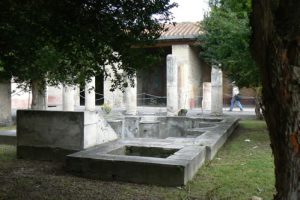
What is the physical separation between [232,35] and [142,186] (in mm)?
5945

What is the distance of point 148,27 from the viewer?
4883mm

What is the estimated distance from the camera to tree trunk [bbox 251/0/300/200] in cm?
246

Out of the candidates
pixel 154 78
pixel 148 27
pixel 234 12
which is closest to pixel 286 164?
pixel 148 27

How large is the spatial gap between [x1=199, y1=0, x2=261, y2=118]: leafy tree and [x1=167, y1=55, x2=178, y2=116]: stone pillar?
14.9 ft

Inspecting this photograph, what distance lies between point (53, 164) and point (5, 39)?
9.77ft

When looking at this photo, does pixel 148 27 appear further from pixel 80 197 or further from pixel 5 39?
pixel 80 197

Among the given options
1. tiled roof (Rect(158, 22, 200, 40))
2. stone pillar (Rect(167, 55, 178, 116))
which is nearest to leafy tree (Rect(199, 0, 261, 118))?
stone pillar (Rect(167, 55, 178, 116))

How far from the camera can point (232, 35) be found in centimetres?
1028

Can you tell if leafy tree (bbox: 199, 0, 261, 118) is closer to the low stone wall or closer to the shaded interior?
the shaded interior

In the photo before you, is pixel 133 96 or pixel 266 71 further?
pixel 133 96

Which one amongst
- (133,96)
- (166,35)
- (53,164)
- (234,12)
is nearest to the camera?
(53,164)

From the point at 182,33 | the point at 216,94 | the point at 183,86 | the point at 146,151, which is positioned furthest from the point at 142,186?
the point at 182,33

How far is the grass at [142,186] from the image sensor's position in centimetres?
515

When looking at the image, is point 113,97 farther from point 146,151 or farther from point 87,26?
point 87,26
